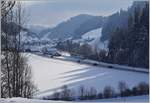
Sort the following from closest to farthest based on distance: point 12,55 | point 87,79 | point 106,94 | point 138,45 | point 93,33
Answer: point 12,55, point 106,94, point 138,45, point 87,79, point 93,33

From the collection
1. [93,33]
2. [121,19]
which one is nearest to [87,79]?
[121,19]

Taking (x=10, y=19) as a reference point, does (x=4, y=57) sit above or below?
below

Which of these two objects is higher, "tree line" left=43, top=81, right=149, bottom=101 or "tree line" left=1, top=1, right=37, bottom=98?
"tree line" left=1, top=1, right=37, bottom=98

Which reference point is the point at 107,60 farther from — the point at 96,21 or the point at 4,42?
the point at 96,21

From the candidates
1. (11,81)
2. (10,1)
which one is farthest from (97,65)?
(10,1)

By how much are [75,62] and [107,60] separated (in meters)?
18.0

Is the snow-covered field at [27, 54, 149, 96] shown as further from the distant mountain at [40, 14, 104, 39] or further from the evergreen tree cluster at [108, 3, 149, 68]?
the distant mountain at [40, 14, 104, 39]

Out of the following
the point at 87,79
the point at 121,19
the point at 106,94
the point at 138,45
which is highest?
the point at 121,19

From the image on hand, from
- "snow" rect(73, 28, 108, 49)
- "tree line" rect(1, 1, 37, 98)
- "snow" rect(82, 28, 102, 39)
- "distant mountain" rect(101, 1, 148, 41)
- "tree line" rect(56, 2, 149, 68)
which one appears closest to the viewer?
"tree line" rect(1, 1, 37, 98)

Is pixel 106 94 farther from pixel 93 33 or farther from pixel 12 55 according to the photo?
pixel 93 33

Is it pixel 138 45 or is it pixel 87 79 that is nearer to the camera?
pixel 138 45

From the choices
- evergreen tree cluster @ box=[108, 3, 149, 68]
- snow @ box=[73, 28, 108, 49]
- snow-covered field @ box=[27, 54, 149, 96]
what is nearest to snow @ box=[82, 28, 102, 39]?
snow @ box=[73, 28, 108, 49]

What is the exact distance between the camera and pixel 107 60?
42.1 m

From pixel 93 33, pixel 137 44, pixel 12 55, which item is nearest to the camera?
pixel 12 55
